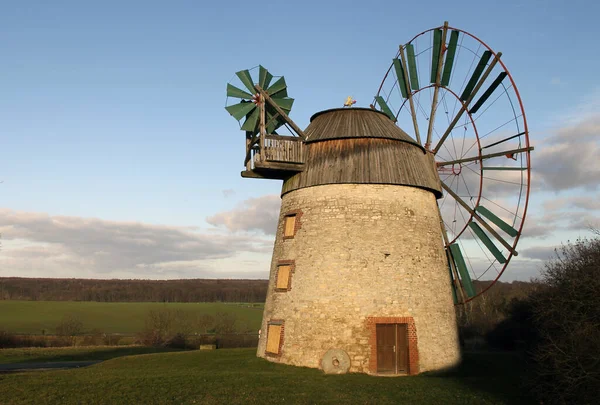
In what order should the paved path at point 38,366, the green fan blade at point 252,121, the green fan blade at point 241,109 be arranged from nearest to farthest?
the green fan blade at point 241,109 < the green fan blade at point 252,121 < the paved path at point 38,366

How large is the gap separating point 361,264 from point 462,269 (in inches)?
204

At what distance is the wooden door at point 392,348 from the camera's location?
1841cm

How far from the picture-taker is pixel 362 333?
1834 centimetres

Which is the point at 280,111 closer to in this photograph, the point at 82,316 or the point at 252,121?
the point at 252,121

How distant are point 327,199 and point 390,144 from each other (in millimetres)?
3238

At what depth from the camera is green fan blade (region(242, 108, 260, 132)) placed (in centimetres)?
2127

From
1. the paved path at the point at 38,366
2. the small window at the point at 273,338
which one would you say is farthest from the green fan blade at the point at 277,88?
the paved path at the point at 38,366

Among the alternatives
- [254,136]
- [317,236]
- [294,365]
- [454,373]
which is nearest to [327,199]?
[317,236]

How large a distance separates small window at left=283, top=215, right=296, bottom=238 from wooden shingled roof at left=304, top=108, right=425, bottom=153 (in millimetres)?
3083

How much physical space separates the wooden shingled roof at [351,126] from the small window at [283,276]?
16.3ft

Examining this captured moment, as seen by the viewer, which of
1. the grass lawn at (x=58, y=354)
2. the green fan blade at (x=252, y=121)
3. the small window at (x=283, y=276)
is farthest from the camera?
the grass lawn at (x=58, y=354)

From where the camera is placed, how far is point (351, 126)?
20.8 m

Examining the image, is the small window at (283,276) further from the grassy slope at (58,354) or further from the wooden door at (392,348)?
the grassy slope at (58,354)

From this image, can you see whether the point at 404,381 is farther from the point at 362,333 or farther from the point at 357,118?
the point at 357,118
